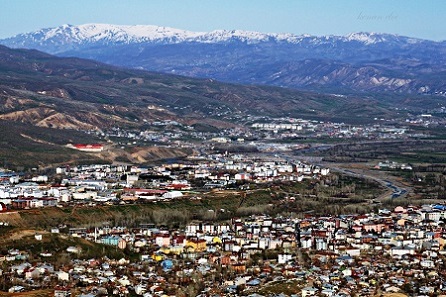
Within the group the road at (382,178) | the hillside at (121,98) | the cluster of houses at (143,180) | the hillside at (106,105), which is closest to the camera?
the cluster of houses at (143,180)

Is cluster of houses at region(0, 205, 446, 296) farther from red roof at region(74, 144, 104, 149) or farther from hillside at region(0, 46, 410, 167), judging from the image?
red roof at region(74, 144, 104, 149)

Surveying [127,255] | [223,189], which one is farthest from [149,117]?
[127,255]

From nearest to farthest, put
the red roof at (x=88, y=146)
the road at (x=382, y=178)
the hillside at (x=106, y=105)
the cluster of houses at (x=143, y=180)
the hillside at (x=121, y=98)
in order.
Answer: the cluster of houses at (x=143, y=180)
the road at (x=382, y=178)
the red roof at (x=88, y=146)
the hillside at (x=106, y=105)
the hillside at (x=121, y=98)

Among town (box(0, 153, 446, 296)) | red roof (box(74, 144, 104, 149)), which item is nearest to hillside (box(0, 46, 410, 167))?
red roof (box(74, 144, 104, 149))

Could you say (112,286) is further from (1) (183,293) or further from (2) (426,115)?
(2) (426,115)

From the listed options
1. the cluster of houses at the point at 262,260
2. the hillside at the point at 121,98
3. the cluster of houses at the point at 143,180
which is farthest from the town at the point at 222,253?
the hillside at the point at 121,98

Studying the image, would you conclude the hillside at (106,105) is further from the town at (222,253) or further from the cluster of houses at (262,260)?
the cluster of houses at (262,260)
